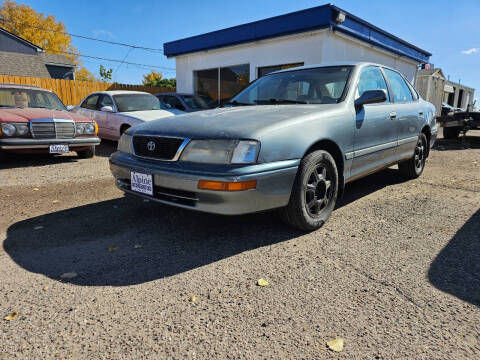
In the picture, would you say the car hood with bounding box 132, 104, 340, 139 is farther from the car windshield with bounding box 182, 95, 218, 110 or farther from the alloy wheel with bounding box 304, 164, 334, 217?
the car windshield with bounding box 182, 95, 218, 110

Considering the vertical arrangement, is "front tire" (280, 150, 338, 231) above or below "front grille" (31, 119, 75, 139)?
below

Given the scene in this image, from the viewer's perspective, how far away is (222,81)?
499 inches

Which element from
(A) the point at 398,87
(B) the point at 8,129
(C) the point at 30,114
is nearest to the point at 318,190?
(A) the point at 398,87

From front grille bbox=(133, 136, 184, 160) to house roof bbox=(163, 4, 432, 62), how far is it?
7.87 meters

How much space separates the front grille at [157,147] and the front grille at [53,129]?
378cm

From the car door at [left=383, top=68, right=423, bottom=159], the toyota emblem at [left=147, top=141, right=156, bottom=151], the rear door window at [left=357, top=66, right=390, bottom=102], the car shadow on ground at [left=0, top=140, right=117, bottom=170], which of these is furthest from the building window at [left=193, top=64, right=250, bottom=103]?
the toyota emblem at [left=147, top=141, right=156, bottom=151]

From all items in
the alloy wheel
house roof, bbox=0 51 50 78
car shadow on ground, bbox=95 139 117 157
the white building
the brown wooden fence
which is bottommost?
car shadow on ground, bbox=95 139 117 157

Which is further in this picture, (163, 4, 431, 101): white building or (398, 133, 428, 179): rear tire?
(163, 4, 431, 101): white building

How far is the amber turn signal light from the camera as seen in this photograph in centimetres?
231

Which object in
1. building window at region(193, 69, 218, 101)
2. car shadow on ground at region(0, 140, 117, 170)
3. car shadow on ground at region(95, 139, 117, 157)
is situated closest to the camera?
car shadow on ground at region(0, 140, 117, 170)

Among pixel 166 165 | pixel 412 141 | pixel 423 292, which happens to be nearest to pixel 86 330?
pixel 166 165

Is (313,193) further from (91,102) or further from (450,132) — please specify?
(450,132)

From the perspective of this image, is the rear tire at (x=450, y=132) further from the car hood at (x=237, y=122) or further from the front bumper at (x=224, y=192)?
the front bumper at (x=224, y=192)

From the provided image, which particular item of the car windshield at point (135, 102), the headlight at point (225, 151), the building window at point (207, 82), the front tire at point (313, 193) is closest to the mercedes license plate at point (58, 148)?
the car windshield at point (135, 102)
